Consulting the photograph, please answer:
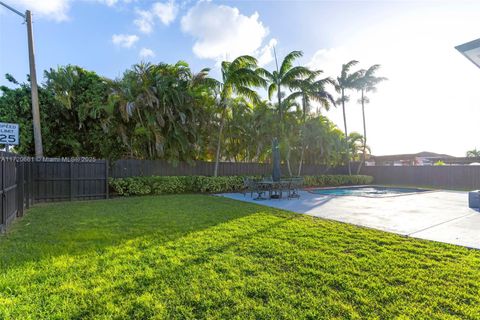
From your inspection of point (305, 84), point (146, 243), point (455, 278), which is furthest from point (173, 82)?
point (455, 278)

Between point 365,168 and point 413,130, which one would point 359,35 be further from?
point 413,130

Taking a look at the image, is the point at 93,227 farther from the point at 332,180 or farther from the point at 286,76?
the point at 332,180

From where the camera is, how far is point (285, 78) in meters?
15.6

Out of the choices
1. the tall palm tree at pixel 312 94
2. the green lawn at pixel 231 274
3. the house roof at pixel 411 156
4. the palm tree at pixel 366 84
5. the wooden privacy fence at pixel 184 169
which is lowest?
the green lawn at pixel 231 274

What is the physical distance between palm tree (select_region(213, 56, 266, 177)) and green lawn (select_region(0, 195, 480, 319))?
945cm

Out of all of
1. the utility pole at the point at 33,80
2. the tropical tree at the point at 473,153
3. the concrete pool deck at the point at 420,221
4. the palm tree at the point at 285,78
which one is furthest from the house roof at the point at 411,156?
the utility pole at the point at 33,80

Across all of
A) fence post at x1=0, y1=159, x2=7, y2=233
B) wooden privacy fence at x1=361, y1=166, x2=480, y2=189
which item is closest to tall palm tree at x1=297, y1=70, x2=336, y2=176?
wooden privacy fence at x1=361, y1=166, x2=480, y2=189

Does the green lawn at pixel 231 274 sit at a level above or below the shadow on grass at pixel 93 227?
below

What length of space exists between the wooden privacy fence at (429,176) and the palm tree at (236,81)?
1435cm

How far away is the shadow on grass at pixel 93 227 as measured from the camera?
4090 millimetres

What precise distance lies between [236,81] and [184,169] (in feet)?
17.7

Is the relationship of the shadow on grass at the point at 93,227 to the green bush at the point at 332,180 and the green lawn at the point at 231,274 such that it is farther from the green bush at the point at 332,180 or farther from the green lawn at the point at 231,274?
the green bush at the point at 332,180

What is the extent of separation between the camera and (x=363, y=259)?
3.63m

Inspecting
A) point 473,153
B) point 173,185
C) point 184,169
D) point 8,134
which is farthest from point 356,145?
point 473,153
